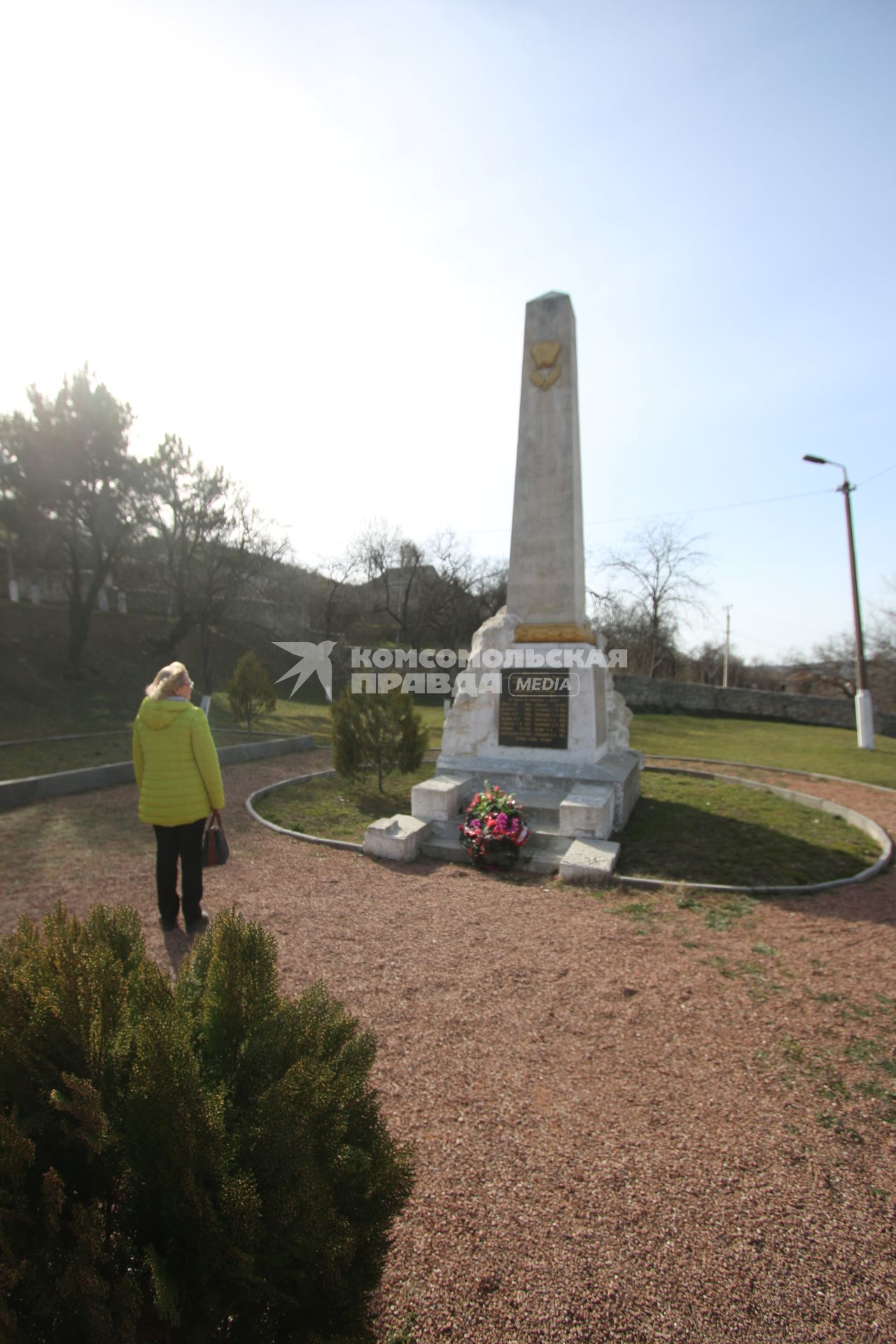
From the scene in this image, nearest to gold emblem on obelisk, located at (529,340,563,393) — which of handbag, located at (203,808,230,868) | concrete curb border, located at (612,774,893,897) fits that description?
concrete curb border, located at (612,774,893,897)

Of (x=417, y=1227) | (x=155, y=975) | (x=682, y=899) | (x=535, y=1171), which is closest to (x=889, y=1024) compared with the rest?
(x=682, y=899)

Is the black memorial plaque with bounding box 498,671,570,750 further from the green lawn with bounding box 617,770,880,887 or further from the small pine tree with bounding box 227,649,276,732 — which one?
the small pine tree with bounding box 227,649,276,732

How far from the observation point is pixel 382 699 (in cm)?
955

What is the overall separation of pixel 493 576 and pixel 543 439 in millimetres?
28328

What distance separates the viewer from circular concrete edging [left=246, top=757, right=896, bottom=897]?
5.73m

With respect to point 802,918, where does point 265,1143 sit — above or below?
above

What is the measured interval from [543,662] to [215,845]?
4800 mm

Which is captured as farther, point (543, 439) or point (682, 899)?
point (543, 439)

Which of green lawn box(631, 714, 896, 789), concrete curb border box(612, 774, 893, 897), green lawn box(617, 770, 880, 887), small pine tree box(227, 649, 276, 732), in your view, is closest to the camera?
concrete curb border box(612, 774, 893, 897)

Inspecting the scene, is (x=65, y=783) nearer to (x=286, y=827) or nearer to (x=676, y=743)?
(x=286, y=827)

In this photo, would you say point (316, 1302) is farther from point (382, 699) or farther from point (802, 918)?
point (382, 699)

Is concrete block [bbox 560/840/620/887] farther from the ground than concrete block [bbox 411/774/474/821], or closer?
closer

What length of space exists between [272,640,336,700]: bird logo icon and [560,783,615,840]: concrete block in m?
23.1

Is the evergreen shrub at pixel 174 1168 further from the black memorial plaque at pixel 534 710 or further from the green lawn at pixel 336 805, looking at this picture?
the black memorial plaque at pixel 534 710
